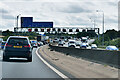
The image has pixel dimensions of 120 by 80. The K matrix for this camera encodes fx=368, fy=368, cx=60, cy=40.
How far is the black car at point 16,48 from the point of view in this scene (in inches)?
995

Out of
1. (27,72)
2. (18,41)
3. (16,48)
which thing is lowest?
(27,72)

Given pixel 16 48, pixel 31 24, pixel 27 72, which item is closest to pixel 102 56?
pixel 16 48

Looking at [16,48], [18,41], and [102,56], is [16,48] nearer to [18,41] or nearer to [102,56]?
[18,41]

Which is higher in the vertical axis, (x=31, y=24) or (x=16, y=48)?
(x=31, y=24)

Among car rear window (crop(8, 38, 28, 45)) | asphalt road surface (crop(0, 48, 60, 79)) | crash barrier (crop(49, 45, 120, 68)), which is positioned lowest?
asphalt road surface (crop(0, 48, 60, 79))

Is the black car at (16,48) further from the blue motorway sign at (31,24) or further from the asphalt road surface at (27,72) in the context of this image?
the blue motorway sign at (31,24)

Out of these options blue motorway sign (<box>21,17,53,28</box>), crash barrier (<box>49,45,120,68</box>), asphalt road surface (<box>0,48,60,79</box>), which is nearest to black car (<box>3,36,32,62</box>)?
asphalt road surface (<box>0,48,60,79</box>)

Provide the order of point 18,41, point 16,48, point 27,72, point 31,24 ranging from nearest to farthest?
point 27,72, point 16,48, point 18,41, point 31,24

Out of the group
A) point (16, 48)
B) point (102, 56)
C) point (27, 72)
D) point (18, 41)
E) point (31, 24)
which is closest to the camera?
point (27, 72)

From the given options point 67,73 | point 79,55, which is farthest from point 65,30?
point 67,73

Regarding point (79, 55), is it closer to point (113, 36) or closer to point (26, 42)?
point (26, 42)

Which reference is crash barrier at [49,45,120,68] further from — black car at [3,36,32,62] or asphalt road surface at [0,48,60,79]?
black car at [3,36,32,62]

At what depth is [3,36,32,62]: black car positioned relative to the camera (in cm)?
2527

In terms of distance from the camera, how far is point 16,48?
2547cm
